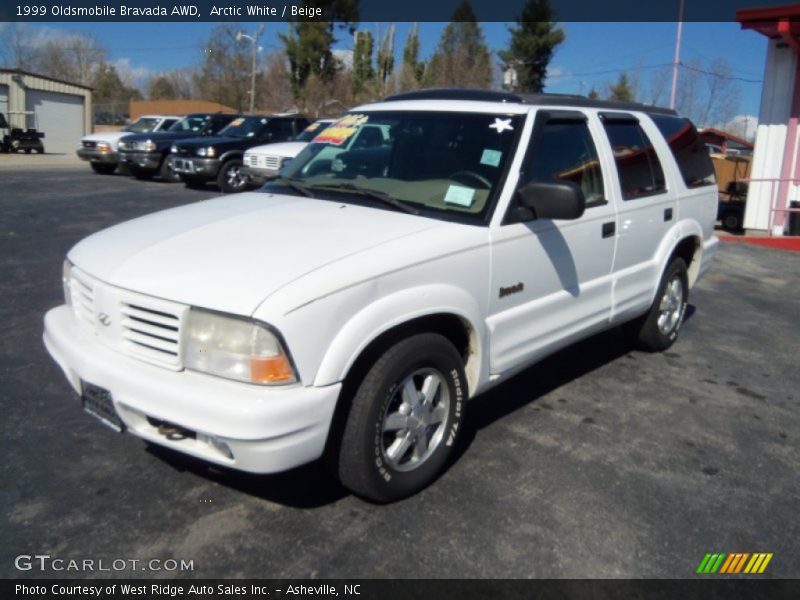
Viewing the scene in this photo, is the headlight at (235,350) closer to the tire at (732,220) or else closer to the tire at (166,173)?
the tire at (732,220)

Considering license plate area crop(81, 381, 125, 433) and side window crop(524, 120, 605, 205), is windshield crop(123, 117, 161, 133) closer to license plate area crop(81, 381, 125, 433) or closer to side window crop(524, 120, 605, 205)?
side window crop(524, 120, 605, 205)

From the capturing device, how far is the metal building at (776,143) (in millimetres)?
12133

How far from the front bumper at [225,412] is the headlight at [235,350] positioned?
1.7 inches

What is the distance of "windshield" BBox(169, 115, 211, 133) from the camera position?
741 inches

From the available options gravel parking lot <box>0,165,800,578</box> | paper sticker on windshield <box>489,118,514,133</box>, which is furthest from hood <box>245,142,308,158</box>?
paper sticker on windshield <box>489,118,514,133</box>

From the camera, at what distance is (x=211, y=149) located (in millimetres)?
15102

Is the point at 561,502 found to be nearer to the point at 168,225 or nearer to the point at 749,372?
the point at 168,225

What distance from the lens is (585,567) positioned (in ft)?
9.48

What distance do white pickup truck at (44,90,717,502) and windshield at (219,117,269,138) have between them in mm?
12062

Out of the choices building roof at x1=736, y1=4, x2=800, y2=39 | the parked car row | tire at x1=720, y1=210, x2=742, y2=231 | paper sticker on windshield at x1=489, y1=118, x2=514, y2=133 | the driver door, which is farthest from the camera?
tire at x1=720, y1=210, x2=742, y2=231
